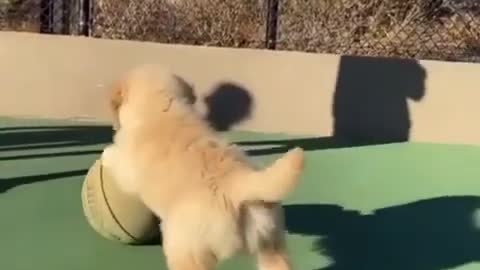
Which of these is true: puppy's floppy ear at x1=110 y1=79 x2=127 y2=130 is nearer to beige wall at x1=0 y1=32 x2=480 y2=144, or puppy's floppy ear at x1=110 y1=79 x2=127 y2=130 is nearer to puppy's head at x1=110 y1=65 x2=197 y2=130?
puppy's head at x1=110 y1=65 x2=197 y2=130

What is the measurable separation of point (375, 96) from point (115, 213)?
354 centimetres

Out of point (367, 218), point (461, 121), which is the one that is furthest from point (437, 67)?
point (367, 218)

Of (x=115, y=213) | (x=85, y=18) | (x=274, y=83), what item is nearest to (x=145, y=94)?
(x=115, y=213)

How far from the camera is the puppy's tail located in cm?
360

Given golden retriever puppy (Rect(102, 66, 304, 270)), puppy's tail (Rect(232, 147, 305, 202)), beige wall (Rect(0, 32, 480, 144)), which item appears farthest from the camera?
beige wall (Rect(0, 32, 480, 144))

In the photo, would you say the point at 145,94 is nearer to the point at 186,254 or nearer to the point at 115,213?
the point at 115,213

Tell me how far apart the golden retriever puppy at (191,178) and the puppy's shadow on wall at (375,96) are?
11.7ft

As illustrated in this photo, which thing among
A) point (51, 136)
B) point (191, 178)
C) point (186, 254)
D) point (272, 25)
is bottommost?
point (51, 136)

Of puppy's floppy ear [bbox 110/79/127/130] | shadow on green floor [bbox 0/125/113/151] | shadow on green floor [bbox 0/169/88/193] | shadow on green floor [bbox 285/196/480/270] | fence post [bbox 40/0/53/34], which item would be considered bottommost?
shadow on green floor [bbox 0/125/113/151]

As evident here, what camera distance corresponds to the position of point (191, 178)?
151 inches

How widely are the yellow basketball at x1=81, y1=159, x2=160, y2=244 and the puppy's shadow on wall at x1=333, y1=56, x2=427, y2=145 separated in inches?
126

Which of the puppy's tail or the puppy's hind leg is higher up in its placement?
the puppy's tail

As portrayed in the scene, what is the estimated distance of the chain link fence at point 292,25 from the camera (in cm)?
933

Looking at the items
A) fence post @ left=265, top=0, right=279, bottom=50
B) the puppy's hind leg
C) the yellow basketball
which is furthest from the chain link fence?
the puppy's hind leg
